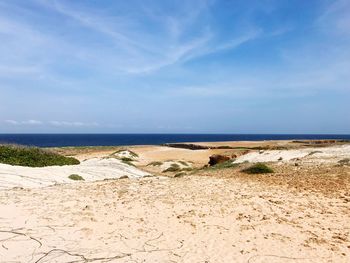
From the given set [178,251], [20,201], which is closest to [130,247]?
[178,251]

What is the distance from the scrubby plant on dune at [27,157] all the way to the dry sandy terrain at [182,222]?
11626mm

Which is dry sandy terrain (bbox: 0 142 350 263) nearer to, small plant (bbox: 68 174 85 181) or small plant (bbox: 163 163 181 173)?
small plant (bbox: 68 174 85 181)

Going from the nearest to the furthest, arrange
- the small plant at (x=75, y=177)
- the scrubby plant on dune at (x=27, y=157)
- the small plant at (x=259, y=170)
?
the small plant at (x=259, y=170) → the small plant at (x=75, y=177) → the scrubby plant on dune at (x=27, y=157)

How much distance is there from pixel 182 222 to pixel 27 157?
21.9m

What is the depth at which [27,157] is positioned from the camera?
32.0 metres

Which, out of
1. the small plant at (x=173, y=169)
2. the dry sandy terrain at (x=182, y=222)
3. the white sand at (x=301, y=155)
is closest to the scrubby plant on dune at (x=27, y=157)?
the small plant at (x=173, y=169)

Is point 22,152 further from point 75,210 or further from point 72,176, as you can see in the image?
point 75,210

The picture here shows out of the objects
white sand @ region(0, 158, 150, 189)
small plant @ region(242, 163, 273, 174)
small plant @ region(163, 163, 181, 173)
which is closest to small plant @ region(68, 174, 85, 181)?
white sand @ region(0, 158, 150, 189)

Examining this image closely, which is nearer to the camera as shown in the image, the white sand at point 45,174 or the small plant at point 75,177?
the white sand at point 45,174

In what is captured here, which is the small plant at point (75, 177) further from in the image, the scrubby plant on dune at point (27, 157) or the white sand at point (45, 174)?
the scrubby plant on dune at point (27, 157)

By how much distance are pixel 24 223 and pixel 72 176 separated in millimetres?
14254

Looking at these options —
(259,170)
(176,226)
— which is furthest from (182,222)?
(259,170)

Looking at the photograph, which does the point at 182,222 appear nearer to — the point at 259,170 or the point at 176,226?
the point at 176,226

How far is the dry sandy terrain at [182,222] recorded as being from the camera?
410 inches
